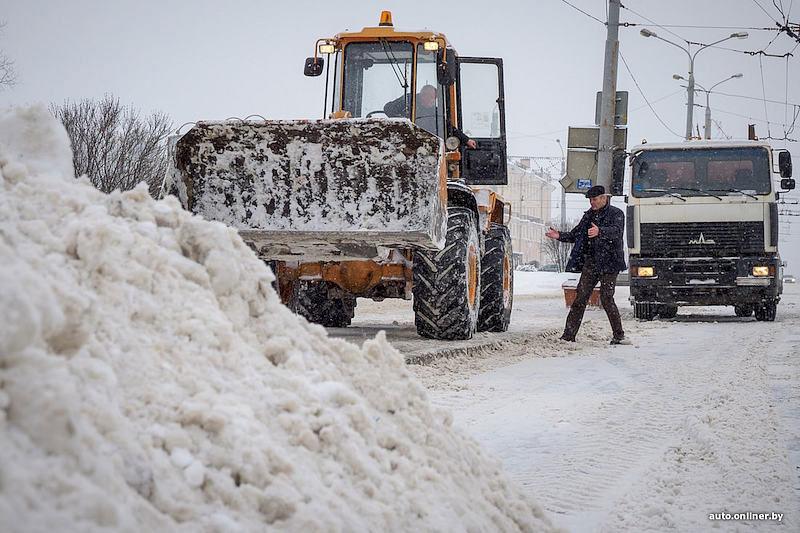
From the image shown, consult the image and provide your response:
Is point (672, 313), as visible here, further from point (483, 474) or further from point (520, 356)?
point (483, 474)

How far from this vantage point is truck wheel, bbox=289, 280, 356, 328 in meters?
10.5

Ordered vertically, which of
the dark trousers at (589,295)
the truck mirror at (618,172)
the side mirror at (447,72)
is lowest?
the dark trousers at (589,295)

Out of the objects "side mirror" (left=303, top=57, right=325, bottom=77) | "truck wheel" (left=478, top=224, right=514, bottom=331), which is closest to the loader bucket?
"side mirror" (left=303, top=57, right=325, bottom=77)

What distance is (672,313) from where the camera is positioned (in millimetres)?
16266

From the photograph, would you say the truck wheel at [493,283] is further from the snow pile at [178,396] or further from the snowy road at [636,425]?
the snow pile at [178,396]

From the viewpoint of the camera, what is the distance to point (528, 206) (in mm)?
77438

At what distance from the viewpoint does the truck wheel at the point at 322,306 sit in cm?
1055

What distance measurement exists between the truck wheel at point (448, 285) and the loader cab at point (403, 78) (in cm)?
110

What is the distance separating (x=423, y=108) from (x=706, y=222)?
23.1ft

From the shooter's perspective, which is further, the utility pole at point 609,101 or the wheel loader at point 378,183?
the utility pole at point 609,101

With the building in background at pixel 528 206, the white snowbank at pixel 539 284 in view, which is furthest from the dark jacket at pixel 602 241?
the building in background at pixel 528 206

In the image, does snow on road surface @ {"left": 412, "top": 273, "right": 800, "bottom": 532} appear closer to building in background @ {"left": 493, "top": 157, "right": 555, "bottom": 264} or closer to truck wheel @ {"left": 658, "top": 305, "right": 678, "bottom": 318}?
truck wheel @ {"left": 658, "top": 305, "right": 678, "bottom": 318}

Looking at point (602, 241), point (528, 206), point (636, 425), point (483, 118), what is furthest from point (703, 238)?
point (528, 206)

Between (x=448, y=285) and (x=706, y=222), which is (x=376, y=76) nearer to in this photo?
(x=448, y=285)
